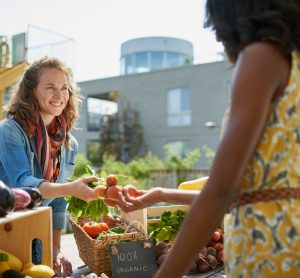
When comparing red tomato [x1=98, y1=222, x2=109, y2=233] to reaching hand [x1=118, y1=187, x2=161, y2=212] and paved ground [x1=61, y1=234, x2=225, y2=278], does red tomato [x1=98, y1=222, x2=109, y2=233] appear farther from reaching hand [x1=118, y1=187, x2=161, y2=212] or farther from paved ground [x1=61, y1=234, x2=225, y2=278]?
reaching hand [x1=118, y1=187, x2=161, y2=212]

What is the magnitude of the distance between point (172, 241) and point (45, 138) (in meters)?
0.88

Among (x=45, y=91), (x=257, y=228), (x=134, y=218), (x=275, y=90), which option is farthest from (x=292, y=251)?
(x=45, y=91)

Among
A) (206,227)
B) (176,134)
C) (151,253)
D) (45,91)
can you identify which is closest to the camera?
(206,227)

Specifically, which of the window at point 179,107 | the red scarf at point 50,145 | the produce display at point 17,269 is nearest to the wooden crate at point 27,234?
the produce display at point 17,269

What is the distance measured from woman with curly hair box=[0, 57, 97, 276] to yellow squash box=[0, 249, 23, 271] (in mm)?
350

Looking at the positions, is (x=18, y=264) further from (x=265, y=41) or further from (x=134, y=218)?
(x=265, y=41)

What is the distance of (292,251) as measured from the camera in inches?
41.4

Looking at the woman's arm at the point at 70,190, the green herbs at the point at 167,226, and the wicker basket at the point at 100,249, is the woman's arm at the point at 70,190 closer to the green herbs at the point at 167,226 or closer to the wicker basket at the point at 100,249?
the wicker basket at the point at 100,249

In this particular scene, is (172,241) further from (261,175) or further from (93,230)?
(261,175)

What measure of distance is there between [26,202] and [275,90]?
40.0 inches

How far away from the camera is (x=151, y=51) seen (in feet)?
109

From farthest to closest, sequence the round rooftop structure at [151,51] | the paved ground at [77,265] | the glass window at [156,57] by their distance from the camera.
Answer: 1. the glass window at [156,57]
2. the round rooftop structure at [151,51]
3. the paved ground at [77,265]

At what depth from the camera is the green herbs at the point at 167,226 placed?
7.89 feet

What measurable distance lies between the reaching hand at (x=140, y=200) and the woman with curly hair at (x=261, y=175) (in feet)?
1.15
